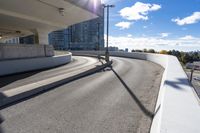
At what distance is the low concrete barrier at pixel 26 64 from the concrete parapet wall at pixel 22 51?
2.18 ft

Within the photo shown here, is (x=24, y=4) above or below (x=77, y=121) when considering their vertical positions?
above

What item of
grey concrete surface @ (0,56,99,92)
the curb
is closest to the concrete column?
grey concrete surface @ (0,56,99,92)

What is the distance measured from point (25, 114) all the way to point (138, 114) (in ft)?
12.1

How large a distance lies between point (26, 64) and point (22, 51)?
1.43m

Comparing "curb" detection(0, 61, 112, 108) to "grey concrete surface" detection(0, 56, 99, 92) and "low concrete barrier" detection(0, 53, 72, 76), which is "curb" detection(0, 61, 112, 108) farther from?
"low concrete barrier" detection(0, 53, 72, 76)

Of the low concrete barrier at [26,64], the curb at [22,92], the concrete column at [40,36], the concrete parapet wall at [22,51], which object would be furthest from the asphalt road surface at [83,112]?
the concrete column at [40,36]

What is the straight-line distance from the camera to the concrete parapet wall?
48.1ft

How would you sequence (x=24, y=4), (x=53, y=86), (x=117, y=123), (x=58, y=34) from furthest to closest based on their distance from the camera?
(x=58, y=34) < (x=24, y=4) < (x=53, y=86) < (x=117, y=123)

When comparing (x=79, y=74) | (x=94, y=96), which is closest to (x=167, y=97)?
(x=94, y=96)

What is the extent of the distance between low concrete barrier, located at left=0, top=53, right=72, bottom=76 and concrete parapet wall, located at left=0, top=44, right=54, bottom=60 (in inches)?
26.2

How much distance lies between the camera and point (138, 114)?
18.9 ft

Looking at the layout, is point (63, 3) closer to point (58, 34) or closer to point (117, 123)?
point (117, 123)

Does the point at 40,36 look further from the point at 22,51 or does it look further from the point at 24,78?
the point at 24,78

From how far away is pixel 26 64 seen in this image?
1617 cm
